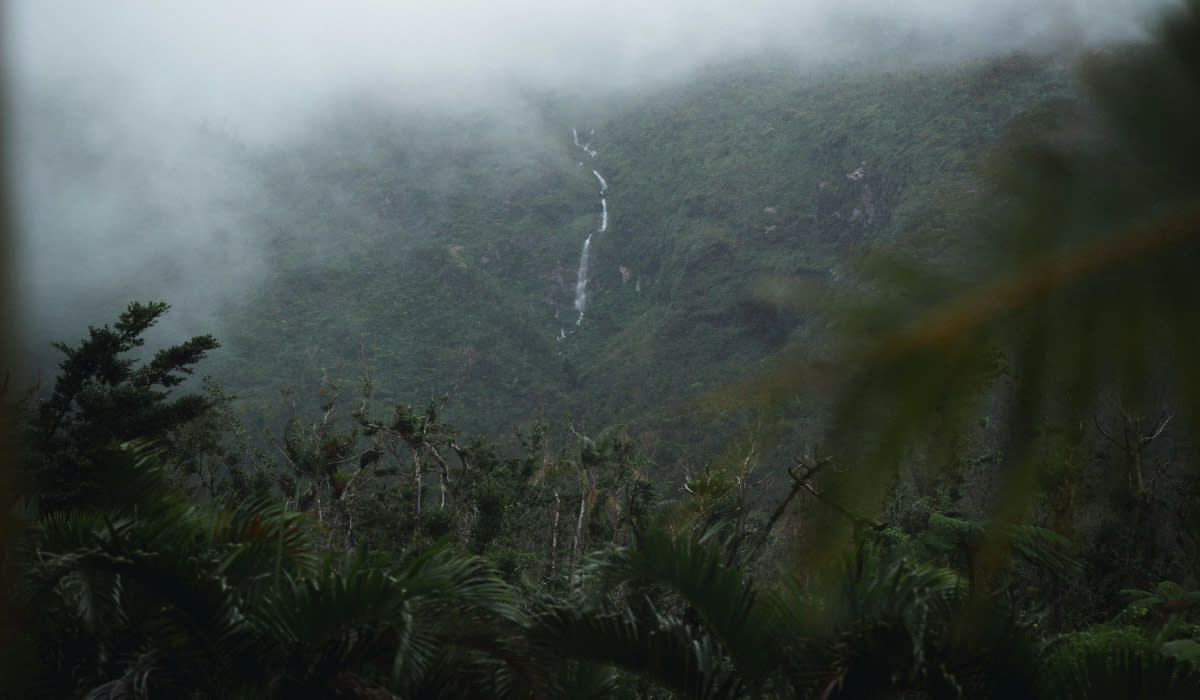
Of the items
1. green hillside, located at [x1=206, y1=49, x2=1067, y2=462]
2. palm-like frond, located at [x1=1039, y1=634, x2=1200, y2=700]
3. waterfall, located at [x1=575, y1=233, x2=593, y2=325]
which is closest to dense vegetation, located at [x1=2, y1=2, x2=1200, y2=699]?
palm-like frond, located at [x1=1039, y1=634, x2=1200, y2=700]

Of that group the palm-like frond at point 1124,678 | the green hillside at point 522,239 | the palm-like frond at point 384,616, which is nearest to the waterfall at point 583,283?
the green hillside at point 522,239

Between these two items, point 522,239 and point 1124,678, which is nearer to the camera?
point 1124,678

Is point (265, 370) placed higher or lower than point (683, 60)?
lower

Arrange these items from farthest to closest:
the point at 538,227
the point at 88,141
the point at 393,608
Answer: the point at 538,227
the point at 88,141
the point at 393,608

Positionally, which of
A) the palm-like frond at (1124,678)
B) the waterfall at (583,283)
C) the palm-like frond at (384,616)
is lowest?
the palm-like frond at (1124,678)

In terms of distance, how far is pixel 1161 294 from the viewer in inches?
23.4

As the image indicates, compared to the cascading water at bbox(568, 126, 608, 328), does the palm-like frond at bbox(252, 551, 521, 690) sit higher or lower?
lower

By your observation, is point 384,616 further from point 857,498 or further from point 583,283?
point 583,283

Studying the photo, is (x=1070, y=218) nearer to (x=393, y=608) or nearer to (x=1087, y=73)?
(x=1087, y=73)

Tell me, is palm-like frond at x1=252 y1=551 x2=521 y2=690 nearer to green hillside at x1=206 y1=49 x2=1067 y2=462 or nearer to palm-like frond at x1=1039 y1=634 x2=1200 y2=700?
palm-like frond at x1=1039 y1=634 x2=1200 y2=700

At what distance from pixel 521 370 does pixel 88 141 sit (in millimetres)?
62421

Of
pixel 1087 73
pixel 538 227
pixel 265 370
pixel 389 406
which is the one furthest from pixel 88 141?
pixel 1087 73

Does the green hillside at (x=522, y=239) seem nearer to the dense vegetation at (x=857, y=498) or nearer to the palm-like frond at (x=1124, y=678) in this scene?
the dense vegetation at (x=857, y=498)

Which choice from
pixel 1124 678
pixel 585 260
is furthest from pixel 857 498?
pixel 585 260
